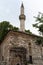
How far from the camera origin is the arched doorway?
2755 cm

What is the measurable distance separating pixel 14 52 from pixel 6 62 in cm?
176

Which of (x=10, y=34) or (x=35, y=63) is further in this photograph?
(x=10, y=34)

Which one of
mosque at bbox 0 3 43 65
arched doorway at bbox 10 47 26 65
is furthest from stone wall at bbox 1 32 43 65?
arched doorway at bbox 10 47 26 65

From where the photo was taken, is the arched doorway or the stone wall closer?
the arched doorway

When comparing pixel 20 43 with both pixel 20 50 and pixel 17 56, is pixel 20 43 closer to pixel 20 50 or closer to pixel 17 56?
pixel 20 50

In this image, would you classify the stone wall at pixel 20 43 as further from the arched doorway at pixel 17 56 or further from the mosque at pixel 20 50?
the arched doorway at pixel 17 56

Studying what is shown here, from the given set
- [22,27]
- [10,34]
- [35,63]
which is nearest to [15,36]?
[10,34]

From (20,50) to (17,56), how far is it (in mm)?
862

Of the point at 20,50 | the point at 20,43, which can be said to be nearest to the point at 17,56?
the point at 20,50

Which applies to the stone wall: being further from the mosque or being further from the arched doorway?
the arched doorway

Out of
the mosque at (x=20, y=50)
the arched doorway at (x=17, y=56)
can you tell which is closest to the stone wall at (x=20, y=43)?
the mosque at (x=20, y=50)

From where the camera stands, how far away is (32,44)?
2897 centimetres

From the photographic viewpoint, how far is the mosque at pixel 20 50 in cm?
2759

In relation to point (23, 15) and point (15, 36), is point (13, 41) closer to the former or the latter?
point (15, 36)
